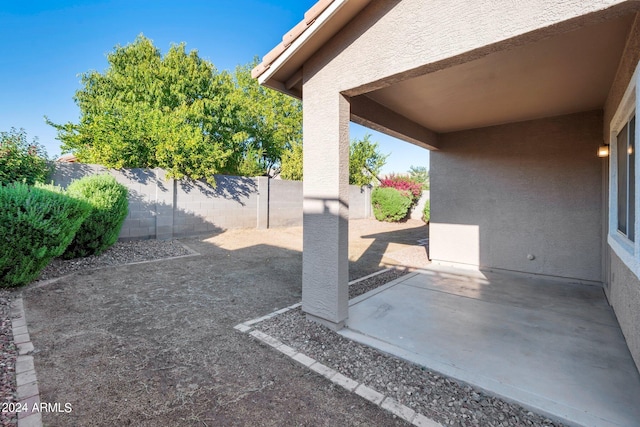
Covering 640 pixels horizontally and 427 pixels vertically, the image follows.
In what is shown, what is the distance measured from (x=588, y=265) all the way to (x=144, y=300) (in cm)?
901

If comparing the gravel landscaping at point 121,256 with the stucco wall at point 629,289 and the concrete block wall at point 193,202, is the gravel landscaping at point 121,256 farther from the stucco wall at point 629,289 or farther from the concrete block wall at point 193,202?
the stucco wall at point 629,289

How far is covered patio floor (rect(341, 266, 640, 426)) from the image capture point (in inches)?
101

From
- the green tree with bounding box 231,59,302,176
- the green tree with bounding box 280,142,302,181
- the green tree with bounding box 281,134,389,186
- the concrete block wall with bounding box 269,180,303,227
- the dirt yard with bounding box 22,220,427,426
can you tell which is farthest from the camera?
the green tree with bounding box 231,59,302,176

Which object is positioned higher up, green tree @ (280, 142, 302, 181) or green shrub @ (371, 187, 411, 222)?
green tree @ (280, 142, 302, 181)

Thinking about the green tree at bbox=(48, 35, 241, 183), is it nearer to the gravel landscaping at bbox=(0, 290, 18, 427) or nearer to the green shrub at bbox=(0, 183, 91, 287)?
the green shrub at bbox=(0, 183, 91, 287)

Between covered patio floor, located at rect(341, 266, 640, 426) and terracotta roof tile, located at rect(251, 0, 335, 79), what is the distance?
13.1ft

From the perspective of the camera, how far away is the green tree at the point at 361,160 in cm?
1950

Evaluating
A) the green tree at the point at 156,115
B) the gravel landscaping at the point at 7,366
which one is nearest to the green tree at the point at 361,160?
the green tree at the point at 156,115

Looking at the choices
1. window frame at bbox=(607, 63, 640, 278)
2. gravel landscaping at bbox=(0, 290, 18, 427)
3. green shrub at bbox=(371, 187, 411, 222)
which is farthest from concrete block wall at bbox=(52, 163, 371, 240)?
window frame at bbox=(607, 63, 640, 278)

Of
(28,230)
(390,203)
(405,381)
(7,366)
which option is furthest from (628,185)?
(390,203)

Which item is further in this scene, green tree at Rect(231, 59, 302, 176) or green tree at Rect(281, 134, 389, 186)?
green tree at Rect(231, 59, 302, 176)

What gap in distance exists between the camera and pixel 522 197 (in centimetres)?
673

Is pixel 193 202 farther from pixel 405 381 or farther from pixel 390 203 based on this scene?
pixel 390 203

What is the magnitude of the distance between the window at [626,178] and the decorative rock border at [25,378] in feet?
19.5
